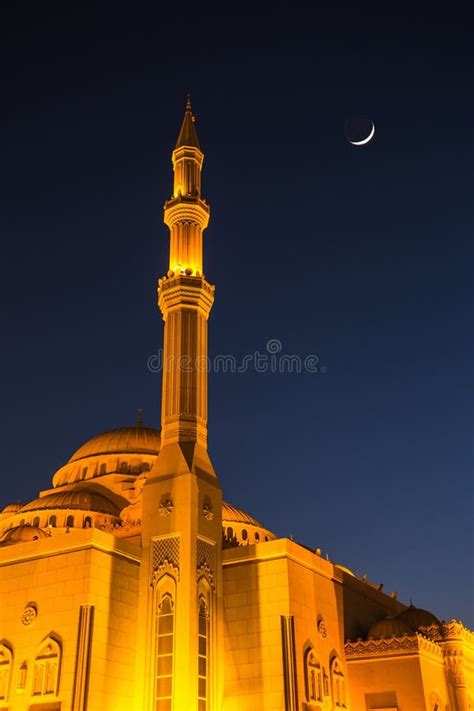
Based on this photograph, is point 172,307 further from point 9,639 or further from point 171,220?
point 9,639

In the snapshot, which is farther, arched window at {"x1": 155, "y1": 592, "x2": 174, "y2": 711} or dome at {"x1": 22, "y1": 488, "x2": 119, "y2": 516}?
dome at {"x1": 22, "y1": 488, "x2": 119, "y2": 516}

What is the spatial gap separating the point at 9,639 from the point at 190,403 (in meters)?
9.15

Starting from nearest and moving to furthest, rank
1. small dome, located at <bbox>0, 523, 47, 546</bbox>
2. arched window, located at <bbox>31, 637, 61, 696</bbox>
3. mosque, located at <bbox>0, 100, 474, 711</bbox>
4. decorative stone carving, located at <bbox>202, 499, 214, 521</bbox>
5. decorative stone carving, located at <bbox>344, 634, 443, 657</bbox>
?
1. arched window, located at <bbox>31, 637, 61, 696</bbox>
2. mosque, located at <bbox>0, 100, 474, 711</bbox>
3. decorative stone carving, located at <bbox>202, 499, 214, 521</bbox>
4. decorative stone carving, located at <bbox>344, 634, 443, 657</bbox>
5. small dome, located at <bbox>0, 523, 47, 546</bbox>

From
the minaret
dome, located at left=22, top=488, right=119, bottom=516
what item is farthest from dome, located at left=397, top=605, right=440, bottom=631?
dome, located at left=22, top=488, right=119, bottom=516

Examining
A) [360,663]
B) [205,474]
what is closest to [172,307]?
[205,474]

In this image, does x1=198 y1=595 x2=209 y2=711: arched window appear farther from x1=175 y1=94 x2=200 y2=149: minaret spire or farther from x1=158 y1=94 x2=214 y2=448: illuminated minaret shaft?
x1=175 y1=94 x2=200 y2=149: minaret spire

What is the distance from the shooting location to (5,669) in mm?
23266

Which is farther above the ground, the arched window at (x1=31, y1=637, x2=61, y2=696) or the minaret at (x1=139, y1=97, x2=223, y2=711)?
the minaret at (x1=139, y1=97, x2=223, y2=711)

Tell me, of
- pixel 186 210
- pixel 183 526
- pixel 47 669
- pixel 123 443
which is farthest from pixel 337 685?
pixel 123 443

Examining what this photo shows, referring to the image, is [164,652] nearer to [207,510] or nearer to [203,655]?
[203,655]

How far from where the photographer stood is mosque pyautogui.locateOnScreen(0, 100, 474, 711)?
22.5 metres

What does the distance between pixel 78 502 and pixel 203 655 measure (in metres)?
14.0

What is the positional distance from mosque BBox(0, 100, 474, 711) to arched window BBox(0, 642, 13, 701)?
0.03 meters

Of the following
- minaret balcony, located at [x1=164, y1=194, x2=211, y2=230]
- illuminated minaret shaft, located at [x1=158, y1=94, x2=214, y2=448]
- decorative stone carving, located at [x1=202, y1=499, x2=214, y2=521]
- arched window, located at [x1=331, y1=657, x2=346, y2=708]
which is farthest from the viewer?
minaret balcony, located at [x1=164, y1=194, x2=211, y2=230]
